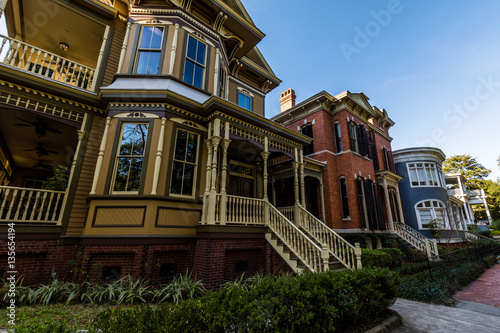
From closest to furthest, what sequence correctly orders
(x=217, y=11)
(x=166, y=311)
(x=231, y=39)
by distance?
1. (x=166, y=311)
2. (x=217, y=11)
3. (x=231, y=39)

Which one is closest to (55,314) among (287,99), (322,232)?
(322,232)

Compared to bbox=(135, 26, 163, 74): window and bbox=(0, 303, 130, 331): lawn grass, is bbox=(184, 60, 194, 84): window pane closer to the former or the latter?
bbox=(135, 26, 163, 74): window

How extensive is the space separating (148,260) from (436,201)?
22.8 metres

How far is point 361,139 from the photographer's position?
1622 cm

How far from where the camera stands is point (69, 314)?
4680 mm

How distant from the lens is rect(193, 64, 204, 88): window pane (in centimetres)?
950

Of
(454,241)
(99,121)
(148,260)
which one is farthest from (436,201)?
(99,121)

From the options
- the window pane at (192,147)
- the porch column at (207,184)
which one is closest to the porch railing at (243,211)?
the porch column at (207,184)

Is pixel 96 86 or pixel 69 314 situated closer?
pixel 69 314

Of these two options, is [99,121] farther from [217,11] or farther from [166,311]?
[166,311]

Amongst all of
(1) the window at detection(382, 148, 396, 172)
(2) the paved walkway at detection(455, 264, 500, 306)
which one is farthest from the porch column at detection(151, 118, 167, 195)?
(1) the window at detection(382, 148, 396, 172)

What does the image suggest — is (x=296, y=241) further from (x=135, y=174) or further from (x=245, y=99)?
(x=245, y=99)

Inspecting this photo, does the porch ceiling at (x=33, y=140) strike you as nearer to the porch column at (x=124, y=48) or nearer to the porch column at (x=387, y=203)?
the porch column at (x=124, y=48)

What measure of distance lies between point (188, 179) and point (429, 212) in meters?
20.7
